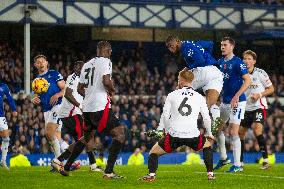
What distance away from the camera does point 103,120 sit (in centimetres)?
1426

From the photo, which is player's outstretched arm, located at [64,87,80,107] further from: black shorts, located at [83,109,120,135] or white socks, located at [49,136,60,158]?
white socks, located at [49,136,60,158]

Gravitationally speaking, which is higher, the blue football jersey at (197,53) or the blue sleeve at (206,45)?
the blue sleeve at (206,45)

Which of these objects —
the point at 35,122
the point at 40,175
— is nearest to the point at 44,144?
the point at 35,122

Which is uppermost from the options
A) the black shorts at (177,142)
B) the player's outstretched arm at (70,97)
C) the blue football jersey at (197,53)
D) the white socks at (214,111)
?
the blue football jersey at (197,53)

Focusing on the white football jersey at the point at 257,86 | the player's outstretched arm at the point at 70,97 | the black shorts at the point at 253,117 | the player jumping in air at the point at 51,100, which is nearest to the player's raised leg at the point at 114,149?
the player's outstretched arm at the point at 70,97

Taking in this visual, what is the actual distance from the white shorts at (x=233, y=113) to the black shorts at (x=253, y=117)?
5.01 feet

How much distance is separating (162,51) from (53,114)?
23.9 m

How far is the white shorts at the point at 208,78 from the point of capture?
16578 mm

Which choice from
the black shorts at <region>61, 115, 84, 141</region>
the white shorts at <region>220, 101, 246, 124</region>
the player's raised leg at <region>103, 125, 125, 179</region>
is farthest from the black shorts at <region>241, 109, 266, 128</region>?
the player's raised leg at <region>103, 125, 125, 179</region>

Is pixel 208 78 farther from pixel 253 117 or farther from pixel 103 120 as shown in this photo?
pixel 103 120

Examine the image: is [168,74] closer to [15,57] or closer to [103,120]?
[15,57]

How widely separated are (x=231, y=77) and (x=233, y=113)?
75cm

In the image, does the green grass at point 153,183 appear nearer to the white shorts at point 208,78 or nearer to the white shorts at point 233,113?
the white shorts at point 233,113

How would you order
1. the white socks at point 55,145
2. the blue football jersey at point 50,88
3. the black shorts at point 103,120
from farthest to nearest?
the blue football jersey at point 50,88
the white socks at point 55,145
the black shorts at point 103,120
